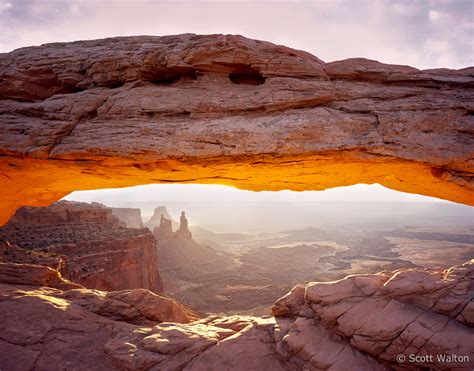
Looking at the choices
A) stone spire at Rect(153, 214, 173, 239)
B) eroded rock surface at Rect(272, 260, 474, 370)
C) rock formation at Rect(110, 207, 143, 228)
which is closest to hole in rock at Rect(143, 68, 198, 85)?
eroded rock surface at Rect(272, 260, 474, 370)

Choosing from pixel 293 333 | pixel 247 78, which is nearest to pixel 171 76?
pixel 247 78

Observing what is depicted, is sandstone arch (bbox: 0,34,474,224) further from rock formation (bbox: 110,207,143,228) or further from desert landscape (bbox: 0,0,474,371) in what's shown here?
rock formation (bbox: 110,207,143,228)

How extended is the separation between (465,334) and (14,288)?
13885 mm

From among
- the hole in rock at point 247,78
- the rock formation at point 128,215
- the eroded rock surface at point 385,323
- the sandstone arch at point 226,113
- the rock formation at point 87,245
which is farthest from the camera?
the rock formation at point 128,215

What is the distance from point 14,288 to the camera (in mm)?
9617

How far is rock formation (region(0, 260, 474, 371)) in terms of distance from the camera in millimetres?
6275

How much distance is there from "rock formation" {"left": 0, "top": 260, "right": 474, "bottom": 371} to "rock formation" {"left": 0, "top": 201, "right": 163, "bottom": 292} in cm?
1630

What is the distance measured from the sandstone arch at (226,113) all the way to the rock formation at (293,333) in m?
4.18

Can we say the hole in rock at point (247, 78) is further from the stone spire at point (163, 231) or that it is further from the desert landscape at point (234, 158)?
the stone spire at point (163, 231)

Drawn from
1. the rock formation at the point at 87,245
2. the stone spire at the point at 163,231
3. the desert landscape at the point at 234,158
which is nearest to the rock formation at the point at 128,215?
the stone spire at the point at 163,231

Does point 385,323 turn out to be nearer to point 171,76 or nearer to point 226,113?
point 226,113

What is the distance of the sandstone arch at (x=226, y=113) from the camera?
890cm

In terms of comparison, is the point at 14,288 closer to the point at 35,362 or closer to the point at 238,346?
the point at 35,362

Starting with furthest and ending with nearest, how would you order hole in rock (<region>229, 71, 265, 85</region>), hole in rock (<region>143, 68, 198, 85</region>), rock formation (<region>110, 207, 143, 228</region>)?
rock formation (<region>110, 207, 143, 228</region>), hole in rock (<region>229, 71, 265, 85</region>), hole in rock (<region>143, 68, 198, 85</region>)
